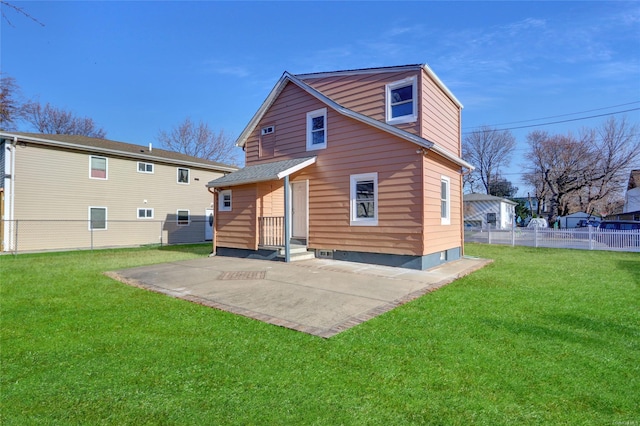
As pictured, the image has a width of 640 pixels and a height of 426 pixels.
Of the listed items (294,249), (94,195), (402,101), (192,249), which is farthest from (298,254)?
(94,195)

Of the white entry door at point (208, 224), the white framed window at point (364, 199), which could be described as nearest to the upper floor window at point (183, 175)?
the white entry door at point (208, 224)

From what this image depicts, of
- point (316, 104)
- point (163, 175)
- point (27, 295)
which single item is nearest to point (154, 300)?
point (27, 295)

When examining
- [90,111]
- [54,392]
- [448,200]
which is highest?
[90,111]

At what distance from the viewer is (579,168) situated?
3078 cm

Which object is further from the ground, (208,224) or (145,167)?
(145,167)

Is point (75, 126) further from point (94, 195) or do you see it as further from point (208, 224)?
point (208, 224)

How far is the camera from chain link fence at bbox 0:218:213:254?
1467cm

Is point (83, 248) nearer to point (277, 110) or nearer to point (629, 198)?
point (277, 110)

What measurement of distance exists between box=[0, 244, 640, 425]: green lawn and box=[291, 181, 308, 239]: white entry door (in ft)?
20.1

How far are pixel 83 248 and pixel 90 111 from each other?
21.6 m

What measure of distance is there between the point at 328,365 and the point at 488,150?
43.2 meters

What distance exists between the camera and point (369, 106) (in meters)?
10.5

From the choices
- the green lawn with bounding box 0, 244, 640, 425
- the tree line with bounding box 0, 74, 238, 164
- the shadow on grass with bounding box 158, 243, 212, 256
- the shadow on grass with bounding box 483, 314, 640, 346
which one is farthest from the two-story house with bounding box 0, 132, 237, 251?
the shadow on grass with bounding box 483, 314, 640, 346

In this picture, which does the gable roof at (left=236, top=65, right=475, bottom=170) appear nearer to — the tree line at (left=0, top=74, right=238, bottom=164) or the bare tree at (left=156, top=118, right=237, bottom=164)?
the tree line at (left=0, top=74, right=238, bottom=164)
